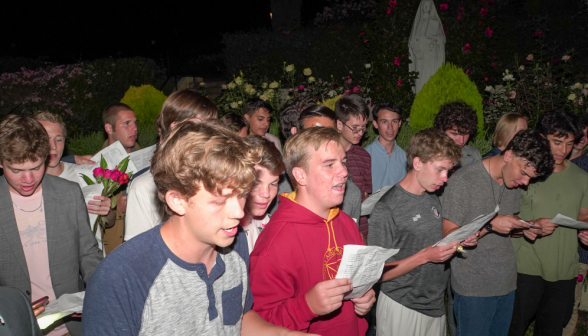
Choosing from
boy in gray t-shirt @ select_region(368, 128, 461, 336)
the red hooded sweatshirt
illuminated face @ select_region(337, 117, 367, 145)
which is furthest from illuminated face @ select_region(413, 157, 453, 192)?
Answer: illuminated face @ select_region(337, 117, 367, 145)

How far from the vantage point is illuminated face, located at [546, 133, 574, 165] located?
3.75 meters

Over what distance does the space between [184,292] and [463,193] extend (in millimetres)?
2513

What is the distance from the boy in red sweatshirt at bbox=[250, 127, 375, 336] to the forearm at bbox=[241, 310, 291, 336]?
0.66 ft

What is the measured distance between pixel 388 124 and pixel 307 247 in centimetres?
302

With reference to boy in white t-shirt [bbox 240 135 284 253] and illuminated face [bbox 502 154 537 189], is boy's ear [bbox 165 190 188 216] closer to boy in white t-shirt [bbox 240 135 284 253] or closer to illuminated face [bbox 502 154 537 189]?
boy in white t-shirt [bbox 240 135 284 253]

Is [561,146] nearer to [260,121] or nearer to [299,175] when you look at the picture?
[299,175]

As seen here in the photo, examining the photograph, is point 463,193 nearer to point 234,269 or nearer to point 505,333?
point 505,333

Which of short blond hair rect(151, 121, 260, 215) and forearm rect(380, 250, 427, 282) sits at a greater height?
short blond hair rect(151, 121, 260, 215)

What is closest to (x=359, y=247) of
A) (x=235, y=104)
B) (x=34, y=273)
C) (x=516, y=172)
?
(x=516, y=172)

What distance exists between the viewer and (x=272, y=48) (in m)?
14.6

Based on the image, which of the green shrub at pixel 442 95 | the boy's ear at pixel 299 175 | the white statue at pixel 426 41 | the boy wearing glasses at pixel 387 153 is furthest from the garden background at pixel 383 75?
the boy's ear at pixel 299 175

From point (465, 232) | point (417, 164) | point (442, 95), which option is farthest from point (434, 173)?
point (442, 95)

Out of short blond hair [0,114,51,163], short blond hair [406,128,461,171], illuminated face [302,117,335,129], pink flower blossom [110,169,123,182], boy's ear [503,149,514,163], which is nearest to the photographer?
short blond hair [0,114,51,163]

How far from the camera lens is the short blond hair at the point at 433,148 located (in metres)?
3.15
